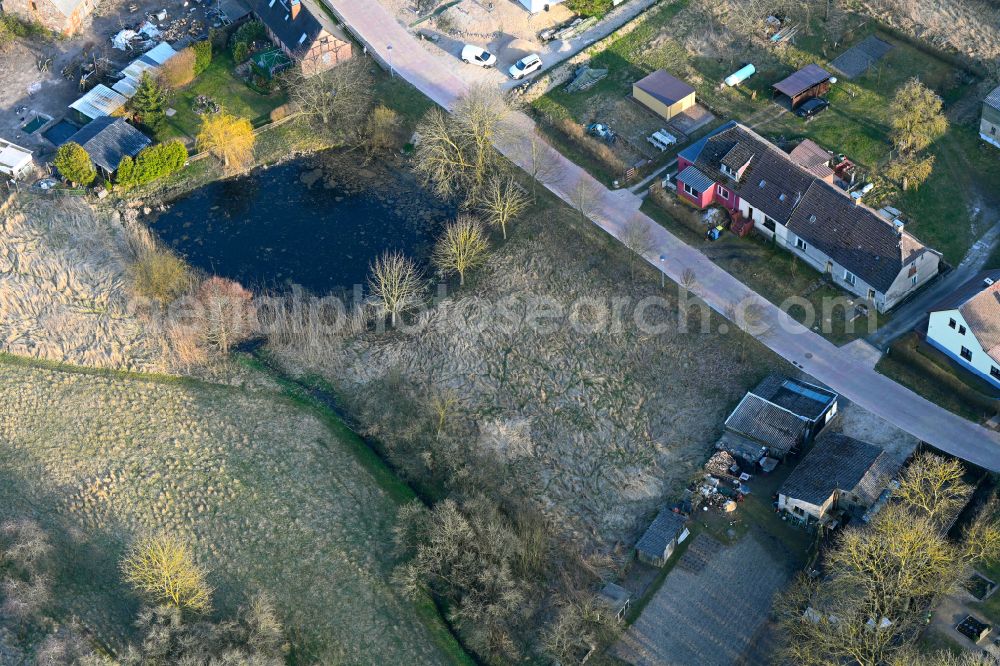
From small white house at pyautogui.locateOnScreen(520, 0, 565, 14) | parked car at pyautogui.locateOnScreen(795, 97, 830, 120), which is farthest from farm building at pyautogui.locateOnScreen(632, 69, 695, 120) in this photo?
small white house at pyautogui.locateOnScreen(520, 0, 565, 14)

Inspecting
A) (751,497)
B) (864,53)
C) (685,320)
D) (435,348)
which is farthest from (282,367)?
(864,53)

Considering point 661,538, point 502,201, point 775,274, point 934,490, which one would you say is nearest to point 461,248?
point 502,201

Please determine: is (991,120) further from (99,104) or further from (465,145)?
(99,104)

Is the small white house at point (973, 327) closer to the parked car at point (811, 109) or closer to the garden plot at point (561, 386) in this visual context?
the garden plot at point (561, 386)

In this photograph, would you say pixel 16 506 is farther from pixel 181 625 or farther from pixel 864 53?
pixel 864 53

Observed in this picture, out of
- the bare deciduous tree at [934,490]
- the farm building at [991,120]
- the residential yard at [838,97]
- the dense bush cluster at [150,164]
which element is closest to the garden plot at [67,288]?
the dense bush cluster at [150,164]

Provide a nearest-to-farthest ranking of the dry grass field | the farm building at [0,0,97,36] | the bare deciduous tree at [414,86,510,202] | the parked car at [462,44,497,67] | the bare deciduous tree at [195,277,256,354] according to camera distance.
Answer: the dry grass field
the bare deciduous tree at [195,277,256,354]
the bare deciduous tree at [414,86,510,202]
the parked car at [462,44,497,67]
the farm building at [0,0,97,36]

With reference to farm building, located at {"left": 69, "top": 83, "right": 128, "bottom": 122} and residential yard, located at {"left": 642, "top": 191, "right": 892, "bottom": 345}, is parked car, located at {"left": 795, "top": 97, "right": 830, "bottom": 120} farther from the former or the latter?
farm building, located at {"left": 69, "top": 83, "right": 128, "bottom": 122}
